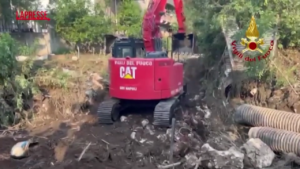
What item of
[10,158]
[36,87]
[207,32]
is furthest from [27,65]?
[207,32]

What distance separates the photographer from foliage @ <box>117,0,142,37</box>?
17.8 metres

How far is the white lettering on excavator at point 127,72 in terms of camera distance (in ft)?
26.3

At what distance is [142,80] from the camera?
26.2 feet

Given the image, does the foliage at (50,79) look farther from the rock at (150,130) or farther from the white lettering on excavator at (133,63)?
the rock at (150,130)

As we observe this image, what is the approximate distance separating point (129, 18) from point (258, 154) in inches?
532

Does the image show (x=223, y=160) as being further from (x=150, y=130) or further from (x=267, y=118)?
(x=150, y=130)

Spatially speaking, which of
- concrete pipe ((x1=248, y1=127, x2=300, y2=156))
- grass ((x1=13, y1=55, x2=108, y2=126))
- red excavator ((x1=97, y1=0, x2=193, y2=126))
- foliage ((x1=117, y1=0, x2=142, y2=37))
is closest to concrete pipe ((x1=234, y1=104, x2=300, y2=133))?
concrete pipe ((x1=248, y1=127, x2=300, y2=156))

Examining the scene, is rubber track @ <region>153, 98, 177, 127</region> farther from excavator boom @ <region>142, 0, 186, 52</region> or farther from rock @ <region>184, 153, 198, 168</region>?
rock @ <region>184, 153, 198, 168</region>

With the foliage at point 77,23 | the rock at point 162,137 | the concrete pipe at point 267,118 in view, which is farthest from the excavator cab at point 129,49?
the foliage at point 77,23

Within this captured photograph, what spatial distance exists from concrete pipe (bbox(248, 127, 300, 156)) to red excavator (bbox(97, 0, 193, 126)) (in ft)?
6.61

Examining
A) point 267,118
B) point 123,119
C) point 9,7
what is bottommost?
point 123,119

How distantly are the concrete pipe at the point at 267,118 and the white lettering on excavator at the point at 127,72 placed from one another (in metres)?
2.37

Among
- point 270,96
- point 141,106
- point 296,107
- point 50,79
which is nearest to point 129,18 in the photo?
point 50,79

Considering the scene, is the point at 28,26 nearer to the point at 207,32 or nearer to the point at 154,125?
the point at 207,32
